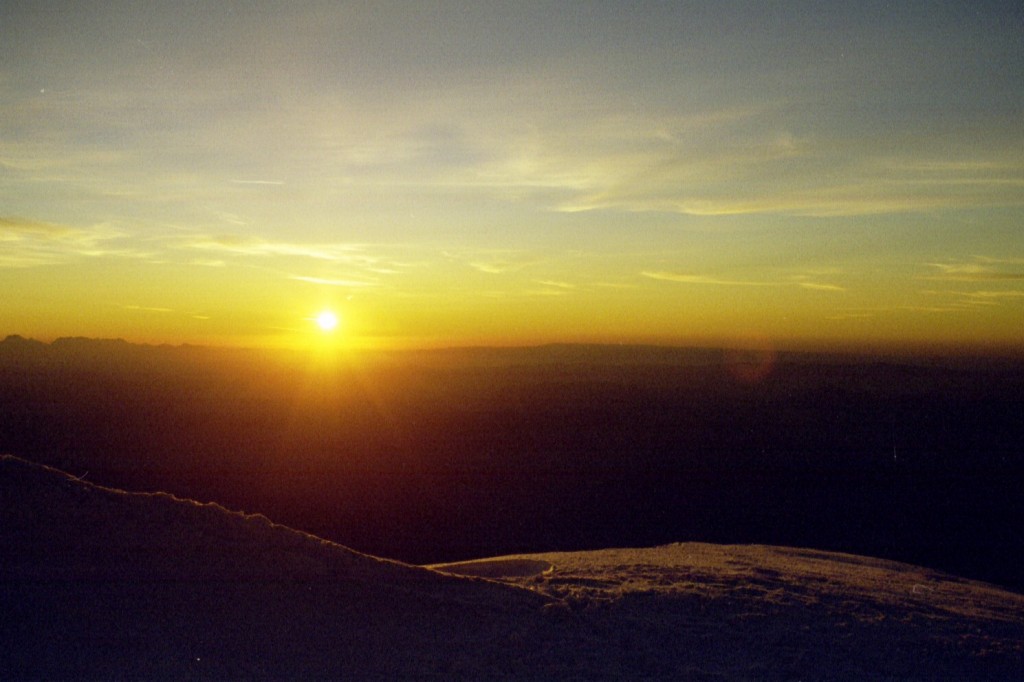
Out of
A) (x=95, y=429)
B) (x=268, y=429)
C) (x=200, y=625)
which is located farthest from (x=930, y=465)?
(x=95, y=429)

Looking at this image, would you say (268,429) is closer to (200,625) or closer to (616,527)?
(616,527)

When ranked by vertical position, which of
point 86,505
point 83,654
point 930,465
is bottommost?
point 930,465

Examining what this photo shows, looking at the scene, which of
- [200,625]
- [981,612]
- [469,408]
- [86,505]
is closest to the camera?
[200,625]

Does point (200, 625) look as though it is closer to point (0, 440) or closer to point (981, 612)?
point (981, 612)

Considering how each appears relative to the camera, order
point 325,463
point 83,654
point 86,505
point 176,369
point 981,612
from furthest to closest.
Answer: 1. point 176,369
2. point 325,463
3. point 981,612
4. point 86,505
5. point 83,654

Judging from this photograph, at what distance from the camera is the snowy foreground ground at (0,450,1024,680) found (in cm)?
513

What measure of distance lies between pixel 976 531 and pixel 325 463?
57.1ft

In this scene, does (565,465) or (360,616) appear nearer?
(360,616)

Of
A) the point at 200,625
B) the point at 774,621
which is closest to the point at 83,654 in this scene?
the point at 200,625

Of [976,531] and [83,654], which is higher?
[83,654]

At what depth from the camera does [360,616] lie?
581 cm

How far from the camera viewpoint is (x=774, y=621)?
20.9 ft

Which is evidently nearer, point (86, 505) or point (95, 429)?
point (86, 505)

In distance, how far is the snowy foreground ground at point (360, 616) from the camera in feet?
16.8
